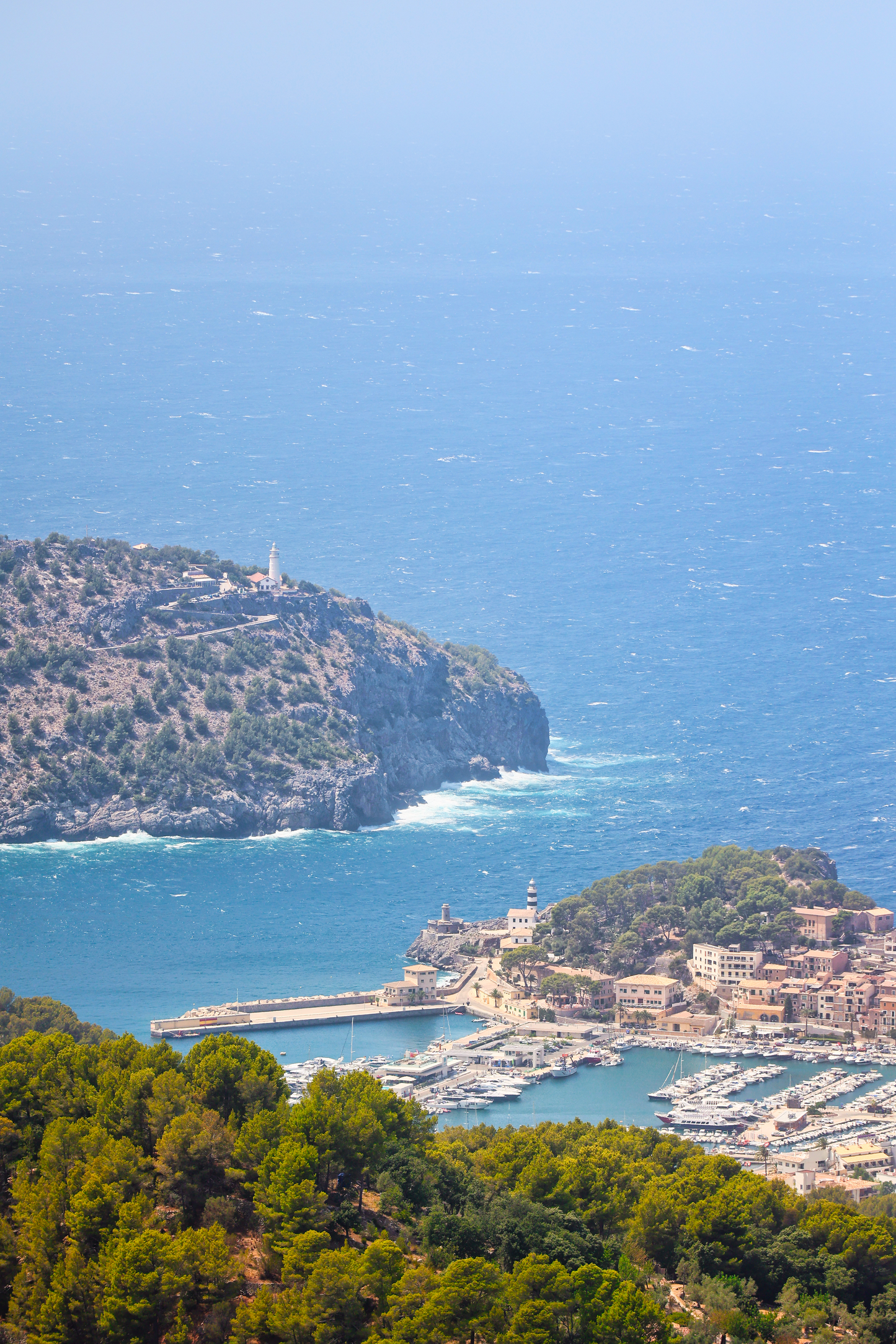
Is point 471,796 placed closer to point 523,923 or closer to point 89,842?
point 89,842

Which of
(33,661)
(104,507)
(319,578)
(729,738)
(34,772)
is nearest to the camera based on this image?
(34,772)

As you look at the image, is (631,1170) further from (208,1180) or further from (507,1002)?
(507,1002)

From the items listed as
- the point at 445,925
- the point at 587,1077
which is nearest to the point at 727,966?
the point at 587,1077

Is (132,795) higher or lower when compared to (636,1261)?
higher

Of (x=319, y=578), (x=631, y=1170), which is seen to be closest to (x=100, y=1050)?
(x=631, y=1170)

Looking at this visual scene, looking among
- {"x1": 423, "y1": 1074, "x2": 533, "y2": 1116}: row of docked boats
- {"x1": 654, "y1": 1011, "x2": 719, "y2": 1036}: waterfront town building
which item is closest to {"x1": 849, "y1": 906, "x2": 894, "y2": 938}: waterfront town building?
{"x1": 654, "y1": 1011, "x2": 719, "y2": 1036}: waterfront town building

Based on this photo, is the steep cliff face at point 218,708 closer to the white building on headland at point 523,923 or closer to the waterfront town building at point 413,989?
the white building on headland at point 523,923
